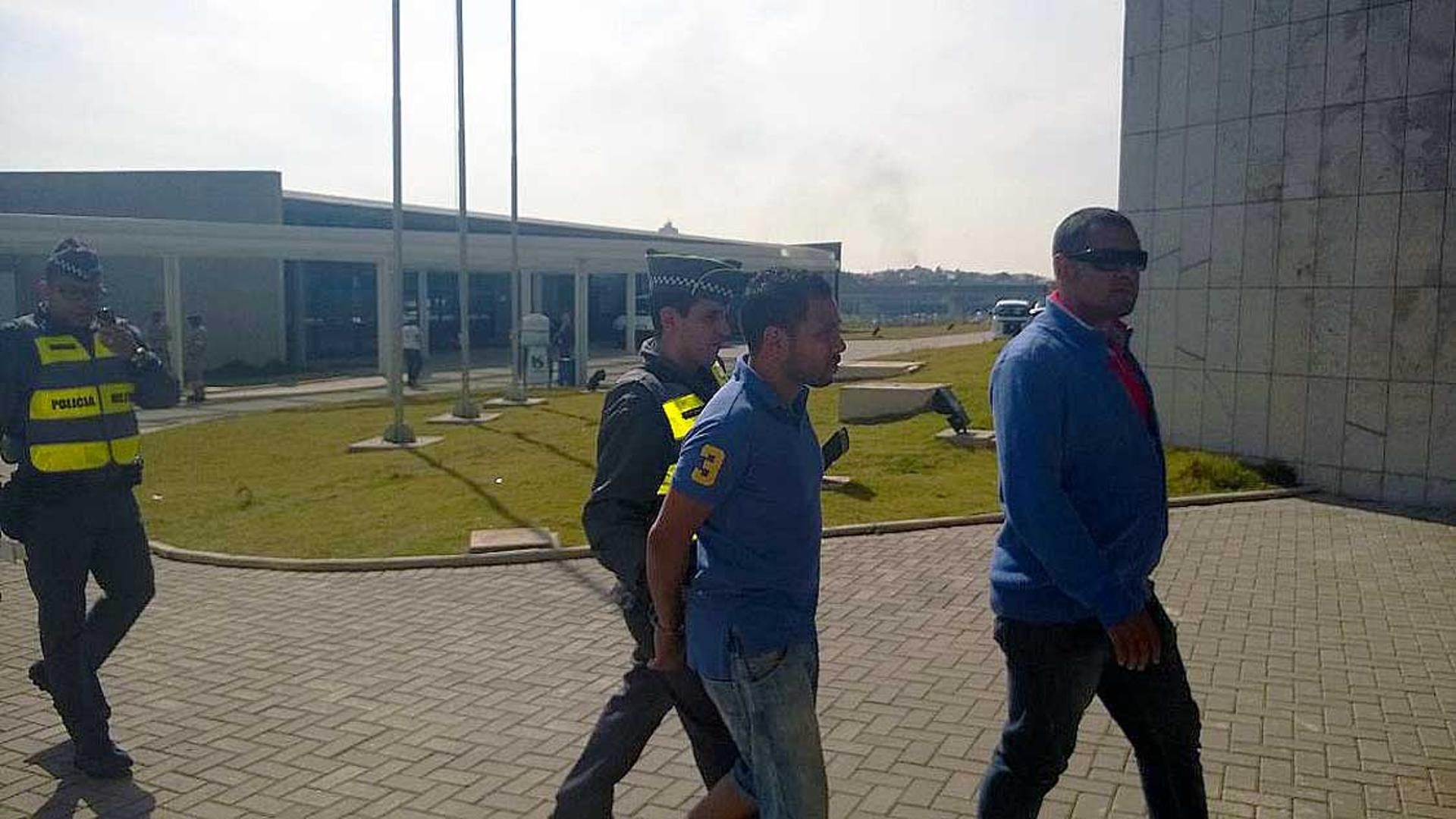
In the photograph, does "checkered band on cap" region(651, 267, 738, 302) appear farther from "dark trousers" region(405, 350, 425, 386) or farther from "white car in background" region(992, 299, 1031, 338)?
"white car in background" region(992, 299, 1031, 338)

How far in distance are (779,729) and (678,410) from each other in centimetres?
99

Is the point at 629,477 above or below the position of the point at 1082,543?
above

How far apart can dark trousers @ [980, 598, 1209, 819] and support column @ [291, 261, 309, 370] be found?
3238 cm

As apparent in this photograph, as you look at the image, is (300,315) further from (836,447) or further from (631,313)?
(836,447)

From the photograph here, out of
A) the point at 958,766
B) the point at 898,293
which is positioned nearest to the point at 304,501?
the point at 958,766

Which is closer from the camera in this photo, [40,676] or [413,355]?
[40,676]

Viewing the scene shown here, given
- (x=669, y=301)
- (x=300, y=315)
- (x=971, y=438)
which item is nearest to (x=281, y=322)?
(x=300, y=315)

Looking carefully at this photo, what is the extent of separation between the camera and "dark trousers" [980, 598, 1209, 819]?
123 inches

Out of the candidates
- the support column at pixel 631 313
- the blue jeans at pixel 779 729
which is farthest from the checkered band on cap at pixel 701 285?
the support column at pixel 631 313

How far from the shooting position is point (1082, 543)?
2.96 meters

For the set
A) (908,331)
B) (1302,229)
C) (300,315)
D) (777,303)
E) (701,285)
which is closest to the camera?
(777,303)

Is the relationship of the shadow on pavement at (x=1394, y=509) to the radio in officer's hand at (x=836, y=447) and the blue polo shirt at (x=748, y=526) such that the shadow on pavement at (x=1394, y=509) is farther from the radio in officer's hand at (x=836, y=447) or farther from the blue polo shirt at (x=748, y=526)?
the blue polo shirt at (x=748, y=526)

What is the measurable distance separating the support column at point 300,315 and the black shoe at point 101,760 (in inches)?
1185

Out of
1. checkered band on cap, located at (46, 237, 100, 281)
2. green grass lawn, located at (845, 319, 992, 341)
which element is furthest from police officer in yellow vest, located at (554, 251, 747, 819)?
green grass lawn, located at (845, 319, 992, 341)
